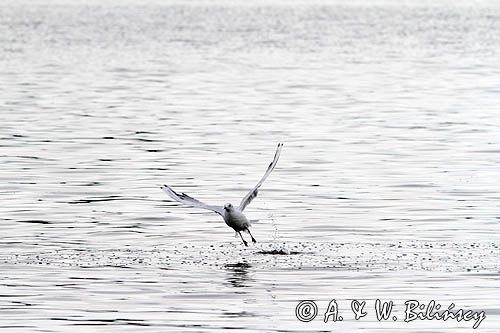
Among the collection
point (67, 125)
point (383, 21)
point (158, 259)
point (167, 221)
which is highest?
point (383, 21)

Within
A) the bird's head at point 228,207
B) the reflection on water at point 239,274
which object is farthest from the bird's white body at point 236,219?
the reflection on water at point 239,274

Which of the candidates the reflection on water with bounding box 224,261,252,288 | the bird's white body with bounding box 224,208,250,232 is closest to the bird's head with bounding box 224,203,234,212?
the bird's white body with bounding box 224,208,250,232

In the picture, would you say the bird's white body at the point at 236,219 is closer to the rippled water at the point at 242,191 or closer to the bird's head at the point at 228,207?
the bird's head at the point at 228,207

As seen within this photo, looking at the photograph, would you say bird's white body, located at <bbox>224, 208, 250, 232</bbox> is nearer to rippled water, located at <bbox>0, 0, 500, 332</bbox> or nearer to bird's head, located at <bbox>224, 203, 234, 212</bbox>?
bird's head, located at <bbox>224, 203, 234, 212</bbox>

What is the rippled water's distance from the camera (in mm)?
18312

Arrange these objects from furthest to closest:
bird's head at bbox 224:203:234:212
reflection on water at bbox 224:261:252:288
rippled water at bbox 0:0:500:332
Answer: bird's head at bbox 224:203:234:212 → reflection on water at bbox 224:261:252:288 → rippled water at bbox 0:0:500:332

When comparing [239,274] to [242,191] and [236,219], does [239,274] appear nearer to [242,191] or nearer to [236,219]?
[236,219]

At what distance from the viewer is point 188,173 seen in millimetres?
30844

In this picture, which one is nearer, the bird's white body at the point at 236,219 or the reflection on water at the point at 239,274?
the reflection on water at the point at 239,274

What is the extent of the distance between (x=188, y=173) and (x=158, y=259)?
997 centimetres

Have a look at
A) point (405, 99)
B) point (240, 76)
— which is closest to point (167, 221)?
point (405, 99)

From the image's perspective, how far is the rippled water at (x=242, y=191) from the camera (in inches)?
721

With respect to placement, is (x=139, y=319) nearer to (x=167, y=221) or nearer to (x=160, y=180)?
(x=167, y=221)

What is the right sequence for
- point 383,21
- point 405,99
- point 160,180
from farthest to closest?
1. point 383,21
2. point 405,99
3. point 160,180
